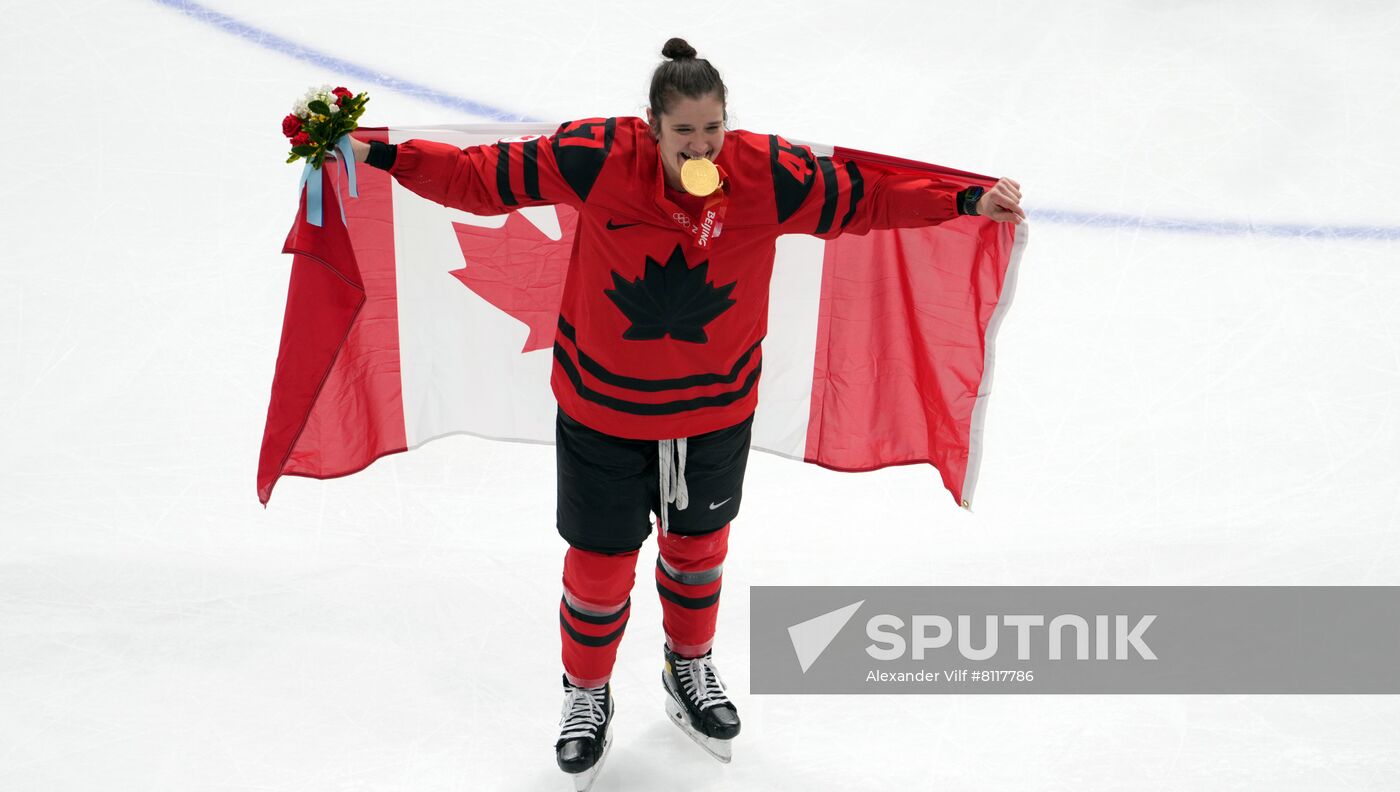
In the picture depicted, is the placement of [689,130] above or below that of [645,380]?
above

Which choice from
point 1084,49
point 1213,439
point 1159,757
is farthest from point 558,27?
point 1159,757

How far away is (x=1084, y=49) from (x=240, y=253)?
320cm

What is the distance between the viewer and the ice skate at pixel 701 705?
284 centimetres

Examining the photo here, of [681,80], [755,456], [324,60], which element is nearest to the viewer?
[681,80]

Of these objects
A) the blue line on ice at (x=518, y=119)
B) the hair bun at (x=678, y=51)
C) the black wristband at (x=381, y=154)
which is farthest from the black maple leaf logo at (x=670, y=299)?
the blue line on ice at (x=518, y=119)

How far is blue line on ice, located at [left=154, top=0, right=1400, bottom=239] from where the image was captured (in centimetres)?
450

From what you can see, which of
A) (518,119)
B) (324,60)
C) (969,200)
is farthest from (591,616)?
(324,60)

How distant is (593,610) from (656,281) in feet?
2.40

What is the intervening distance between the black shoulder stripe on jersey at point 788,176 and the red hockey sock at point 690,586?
734 millimetres

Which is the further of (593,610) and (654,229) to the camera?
(593,610)

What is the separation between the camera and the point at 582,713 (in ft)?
9.18

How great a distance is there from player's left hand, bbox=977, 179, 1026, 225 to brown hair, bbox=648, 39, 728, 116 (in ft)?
1.67

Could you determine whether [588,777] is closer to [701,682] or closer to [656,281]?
[701,682]

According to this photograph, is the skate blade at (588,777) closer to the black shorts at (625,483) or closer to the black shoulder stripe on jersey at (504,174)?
the black shorts at (625,483)
